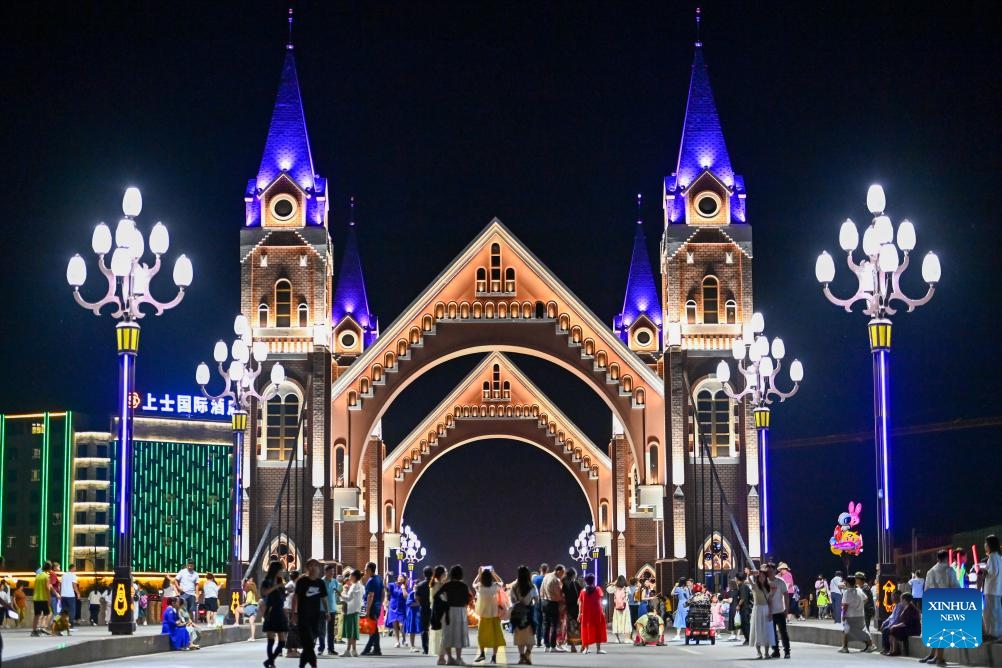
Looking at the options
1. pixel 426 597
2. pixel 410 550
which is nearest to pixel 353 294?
pixel 410 550

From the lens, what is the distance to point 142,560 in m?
106

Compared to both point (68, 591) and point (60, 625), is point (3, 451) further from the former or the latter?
point (60, 625)

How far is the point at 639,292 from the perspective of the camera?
70250 millimetres

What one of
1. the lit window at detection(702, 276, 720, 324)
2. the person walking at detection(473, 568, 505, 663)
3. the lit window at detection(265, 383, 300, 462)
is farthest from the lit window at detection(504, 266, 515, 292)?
the person walking at detection(473, 568, 505, 663)

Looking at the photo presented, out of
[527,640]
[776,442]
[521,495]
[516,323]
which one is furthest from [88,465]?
[527,640]

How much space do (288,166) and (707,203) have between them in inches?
600

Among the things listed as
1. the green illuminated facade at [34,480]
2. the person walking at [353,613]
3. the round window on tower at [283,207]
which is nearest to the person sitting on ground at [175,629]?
the person walking at [353,613]

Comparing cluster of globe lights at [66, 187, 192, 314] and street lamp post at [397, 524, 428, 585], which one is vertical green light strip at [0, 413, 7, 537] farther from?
cluster of globe lights at [66, 187, 192, 314]

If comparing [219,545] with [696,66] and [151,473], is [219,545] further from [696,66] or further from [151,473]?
[696,66]

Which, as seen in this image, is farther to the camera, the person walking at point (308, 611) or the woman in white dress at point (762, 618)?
the woman in white dress at point (762, 618)

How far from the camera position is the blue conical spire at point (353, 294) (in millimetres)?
70188

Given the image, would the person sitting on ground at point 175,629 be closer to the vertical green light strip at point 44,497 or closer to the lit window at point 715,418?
Answer: the lit window at point 715,418

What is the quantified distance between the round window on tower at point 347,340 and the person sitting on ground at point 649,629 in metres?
34.3

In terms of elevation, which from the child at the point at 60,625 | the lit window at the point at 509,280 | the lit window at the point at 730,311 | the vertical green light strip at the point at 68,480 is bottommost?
the child at the point at 60,625
